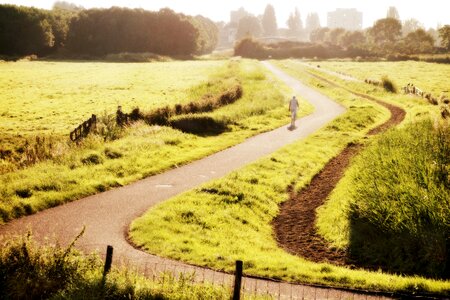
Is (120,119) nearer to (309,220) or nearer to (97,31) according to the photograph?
(309,220)

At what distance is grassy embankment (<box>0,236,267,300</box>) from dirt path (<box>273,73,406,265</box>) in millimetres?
4857

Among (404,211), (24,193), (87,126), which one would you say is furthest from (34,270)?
(87,126)

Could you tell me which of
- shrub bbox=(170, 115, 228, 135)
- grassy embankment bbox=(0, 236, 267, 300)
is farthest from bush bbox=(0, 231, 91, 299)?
shrub bbox=(170, 115, 228, 135)

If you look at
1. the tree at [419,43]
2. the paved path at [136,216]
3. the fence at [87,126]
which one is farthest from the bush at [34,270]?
the tree at [419,43]

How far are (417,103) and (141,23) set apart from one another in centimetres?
10397

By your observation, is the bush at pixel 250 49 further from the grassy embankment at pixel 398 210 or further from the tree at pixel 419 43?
the grassy embankment at pixel 398 210

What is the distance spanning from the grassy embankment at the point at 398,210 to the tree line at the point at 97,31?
10834cm

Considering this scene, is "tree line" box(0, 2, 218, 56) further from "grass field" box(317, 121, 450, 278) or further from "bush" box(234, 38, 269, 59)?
"grass field" box(317, 121, 450, 278)

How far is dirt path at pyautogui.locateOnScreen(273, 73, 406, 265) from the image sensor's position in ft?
44.4

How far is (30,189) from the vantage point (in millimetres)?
15672

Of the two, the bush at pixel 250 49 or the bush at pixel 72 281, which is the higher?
the bush at pixel 250 49

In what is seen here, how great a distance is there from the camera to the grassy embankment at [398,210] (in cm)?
1222

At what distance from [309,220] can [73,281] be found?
367 inches

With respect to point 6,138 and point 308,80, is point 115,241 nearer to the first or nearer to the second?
point 6,138
